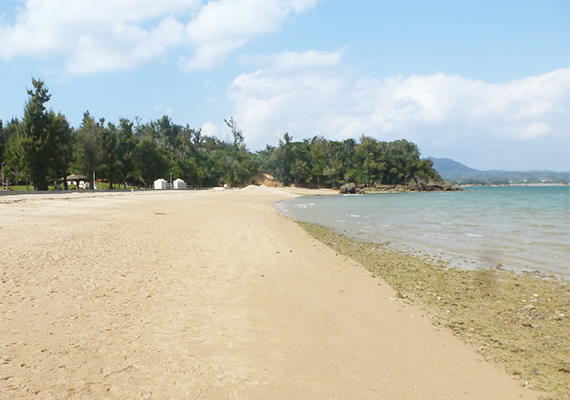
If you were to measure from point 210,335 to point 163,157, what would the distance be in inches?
2889

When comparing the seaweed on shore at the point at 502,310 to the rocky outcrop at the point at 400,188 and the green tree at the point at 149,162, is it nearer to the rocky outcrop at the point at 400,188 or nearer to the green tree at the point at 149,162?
the green tree at the point at 149,162

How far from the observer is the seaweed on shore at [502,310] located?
4.34m

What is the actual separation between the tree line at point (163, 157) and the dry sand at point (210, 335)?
45.0 meters

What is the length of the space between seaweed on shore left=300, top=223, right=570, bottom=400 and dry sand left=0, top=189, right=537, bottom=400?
0.37 metres

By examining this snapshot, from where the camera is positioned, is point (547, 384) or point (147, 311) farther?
point (147, 311)

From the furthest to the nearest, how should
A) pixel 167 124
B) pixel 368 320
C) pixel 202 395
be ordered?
1. pixel 167 124
2. pixel 368 320
3. pixel 202 395

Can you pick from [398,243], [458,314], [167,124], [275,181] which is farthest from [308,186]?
[458,314]

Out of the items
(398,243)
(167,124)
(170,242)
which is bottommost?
(398,243)

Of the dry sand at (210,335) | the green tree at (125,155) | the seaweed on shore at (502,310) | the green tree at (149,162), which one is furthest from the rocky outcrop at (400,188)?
the dry sand at (210,335)

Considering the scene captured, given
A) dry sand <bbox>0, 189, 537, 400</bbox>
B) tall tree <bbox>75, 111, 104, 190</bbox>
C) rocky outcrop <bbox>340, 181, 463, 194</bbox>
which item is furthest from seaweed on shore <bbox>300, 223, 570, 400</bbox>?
rocky outcrop <bbox>340, 181, 463, 194</bbox>

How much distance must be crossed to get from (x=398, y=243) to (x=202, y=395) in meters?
11.9

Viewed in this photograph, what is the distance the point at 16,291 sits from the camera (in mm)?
5285

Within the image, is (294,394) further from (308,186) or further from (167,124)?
(167,124)

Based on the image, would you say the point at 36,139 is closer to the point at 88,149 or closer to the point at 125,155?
the point at 88,149
